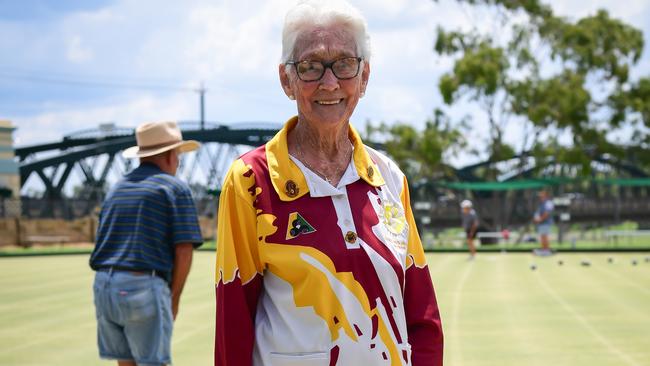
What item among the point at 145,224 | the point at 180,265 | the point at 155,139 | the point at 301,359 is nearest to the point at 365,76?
the point at 301,359

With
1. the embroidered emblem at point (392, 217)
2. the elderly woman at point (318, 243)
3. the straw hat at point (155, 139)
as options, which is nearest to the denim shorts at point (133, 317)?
the straw hat at point (155, 139)

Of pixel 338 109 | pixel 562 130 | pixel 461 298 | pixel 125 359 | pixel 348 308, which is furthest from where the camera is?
pixel 562 130

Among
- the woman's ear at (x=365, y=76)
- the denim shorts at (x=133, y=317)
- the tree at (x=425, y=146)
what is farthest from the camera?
the tree at (x=425, y=146)

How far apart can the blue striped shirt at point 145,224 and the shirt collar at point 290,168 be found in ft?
6.43

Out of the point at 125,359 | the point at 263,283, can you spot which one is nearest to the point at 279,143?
the point at 263,283

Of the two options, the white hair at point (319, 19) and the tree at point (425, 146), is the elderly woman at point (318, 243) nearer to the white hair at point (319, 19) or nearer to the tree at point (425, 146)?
the white hair at point (319, 19)

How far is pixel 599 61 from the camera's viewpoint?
1262 inches

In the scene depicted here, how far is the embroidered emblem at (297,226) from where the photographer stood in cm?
225

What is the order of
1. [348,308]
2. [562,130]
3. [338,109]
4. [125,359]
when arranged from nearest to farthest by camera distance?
[348,308], [338,109], [125,359], [562,130]

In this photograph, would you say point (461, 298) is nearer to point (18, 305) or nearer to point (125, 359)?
point (18, 305)

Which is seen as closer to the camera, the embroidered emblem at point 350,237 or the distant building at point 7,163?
the embroidered emblem at point 350,237

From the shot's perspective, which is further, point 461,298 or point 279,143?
point 461,298

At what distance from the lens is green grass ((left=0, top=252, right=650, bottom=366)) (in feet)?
24.2

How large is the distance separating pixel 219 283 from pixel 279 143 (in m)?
0.44
